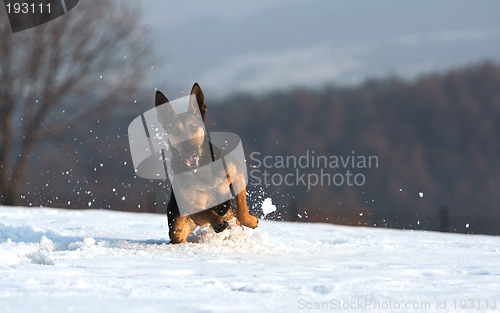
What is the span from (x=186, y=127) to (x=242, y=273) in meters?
1.70

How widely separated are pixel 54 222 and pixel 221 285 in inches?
246

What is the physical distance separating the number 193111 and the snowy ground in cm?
1416

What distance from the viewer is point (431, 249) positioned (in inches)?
340

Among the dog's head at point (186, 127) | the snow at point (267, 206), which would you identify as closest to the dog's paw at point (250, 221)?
the snow at point (267, 206)

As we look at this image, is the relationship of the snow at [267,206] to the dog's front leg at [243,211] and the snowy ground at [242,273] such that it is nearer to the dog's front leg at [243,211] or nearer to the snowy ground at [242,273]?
the snowy ground at [242,273]

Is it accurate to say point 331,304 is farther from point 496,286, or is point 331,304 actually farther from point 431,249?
point 431,249

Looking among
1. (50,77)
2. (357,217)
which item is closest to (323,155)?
(357,217)

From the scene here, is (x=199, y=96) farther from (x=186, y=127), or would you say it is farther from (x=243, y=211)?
(x=243, y=211)

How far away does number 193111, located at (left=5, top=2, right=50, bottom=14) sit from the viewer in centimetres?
2273

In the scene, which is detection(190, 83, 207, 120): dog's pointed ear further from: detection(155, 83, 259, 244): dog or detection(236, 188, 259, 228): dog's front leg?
detection(236, 188, 259, 228): dog's front leg

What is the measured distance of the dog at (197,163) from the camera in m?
7.33

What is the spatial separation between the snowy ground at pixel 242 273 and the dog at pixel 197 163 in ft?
A: 1.03

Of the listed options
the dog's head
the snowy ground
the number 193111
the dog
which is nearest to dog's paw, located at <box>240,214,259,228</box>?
the dog

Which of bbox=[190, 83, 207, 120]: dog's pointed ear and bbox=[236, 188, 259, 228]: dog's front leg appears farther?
bbox=[236, 188, 259, 228]: dog's front leg
